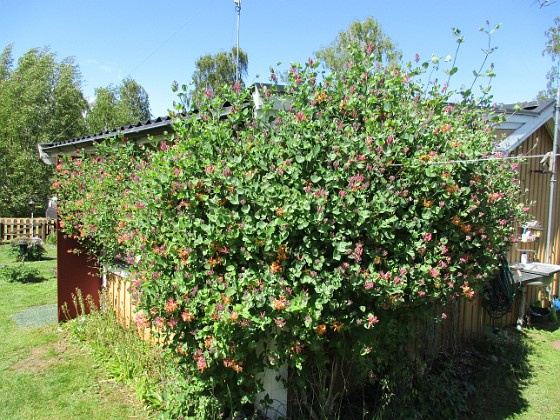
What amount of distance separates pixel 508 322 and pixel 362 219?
4778mm

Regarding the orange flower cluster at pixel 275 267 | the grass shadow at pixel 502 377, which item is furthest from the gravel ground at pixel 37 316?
the grass shadow at pixel 502 377

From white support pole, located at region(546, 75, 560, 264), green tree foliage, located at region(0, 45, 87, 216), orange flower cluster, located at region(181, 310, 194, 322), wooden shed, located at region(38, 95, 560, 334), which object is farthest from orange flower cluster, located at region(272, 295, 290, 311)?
green tree foliage, located at region(0, 45, 87, 216)

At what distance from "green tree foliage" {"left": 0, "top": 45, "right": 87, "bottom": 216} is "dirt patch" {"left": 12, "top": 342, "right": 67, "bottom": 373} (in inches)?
572

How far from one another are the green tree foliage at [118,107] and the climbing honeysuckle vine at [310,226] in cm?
2093

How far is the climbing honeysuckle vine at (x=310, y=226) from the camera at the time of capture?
2.48 metres

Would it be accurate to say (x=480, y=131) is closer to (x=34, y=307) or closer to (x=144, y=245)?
(x=144, y=245)

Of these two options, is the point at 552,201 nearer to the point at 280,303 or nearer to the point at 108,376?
the point at 280,303

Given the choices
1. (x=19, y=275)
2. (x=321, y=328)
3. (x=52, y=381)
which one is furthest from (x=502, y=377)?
(x=19, y=275)

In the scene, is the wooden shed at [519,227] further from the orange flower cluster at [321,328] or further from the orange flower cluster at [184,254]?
the orange flower cluster at [321,328]

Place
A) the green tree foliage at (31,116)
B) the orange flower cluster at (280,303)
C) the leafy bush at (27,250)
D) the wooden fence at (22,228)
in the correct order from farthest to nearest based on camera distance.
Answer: the green tree foliage at (31,116) < the wooden fence at (22,228) < the leafy bush at (27,250) < the orange flower cluster at (280,303)

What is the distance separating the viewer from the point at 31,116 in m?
18.4

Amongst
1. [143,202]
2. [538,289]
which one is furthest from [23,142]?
[538,289]

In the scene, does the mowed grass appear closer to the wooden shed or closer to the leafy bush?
the wooden shed

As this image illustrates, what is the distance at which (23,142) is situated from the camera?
18094mm
